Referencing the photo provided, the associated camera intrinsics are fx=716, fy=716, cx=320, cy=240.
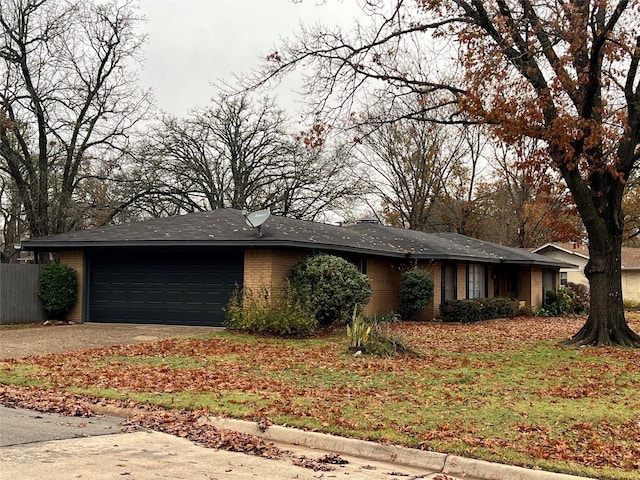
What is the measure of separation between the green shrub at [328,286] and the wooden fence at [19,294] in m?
8.21

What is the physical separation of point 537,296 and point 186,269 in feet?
63.0

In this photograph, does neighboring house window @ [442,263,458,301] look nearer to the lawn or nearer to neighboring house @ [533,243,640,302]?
the lawn

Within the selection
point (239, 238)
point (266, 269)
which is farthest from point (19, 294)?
point (266, 269)

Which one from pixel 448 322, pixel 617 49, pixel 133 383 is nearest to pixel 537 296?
pixel 448 322

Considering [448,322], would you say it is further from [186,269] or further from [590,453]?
[590,453]

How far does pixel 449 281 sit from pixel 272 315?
37.6 feet

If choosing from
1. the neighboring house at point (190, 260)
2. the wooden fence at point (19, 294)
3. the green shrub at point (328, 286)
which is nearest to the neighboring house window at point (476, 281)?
the neighboring house at point (190, 260)

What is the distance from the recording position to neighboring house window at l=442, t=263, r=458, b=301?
91.4ft

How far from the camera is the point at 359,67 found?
1853 cm

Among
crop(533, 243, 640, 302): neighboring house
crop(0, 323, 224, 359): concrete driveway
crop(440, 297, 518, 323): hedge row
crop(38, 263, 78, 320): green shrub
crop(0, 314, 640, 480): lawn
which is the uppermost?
crop(533, 243, 640, 302): neighboring house

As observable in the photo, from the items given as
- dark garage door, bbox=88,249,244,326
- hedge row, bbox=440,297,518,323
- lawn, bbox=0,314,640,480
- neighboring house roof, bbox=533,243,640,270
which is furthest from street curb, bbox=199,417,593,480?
neighboring house roof, bbox=533,243,640,270

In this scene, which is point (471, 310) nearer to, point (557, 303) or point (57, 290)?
point (557, 303)

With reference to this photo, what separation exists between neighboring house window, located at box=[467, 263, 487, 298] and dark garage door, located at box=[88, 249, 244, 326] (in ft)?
40.7

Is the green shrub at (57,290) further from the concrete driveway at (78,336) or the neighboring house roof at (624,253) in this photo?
the neighboring house roof at (624,253)
